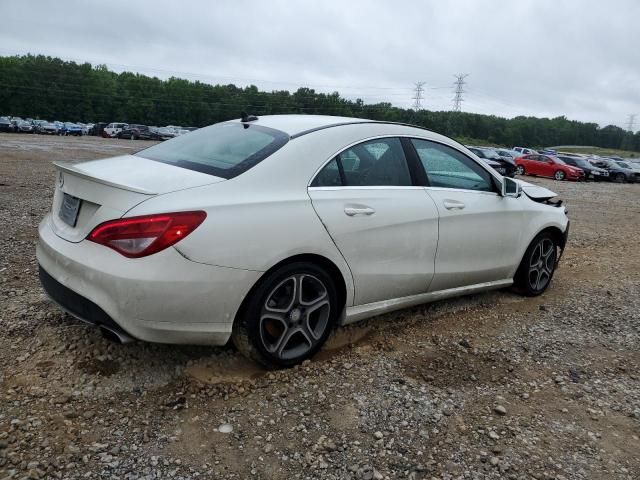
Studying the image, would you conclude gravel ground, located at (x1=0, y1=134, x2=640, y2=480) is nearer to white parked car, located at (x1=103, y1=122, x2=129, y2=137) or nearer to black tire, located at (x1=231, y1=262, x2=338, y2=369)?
black tire, located at (x1=231, y1=262, x2=338, y2=369)

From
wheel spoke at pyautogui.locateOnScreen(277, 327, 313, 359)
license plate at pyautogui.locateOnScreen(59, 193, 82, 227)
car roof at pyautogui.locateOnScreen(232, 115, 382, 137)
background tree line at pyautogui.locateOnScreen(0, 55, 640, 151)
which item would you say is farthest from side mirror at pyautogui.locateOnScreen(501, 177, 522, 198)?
background tree line at pyautogui.locateOnScreen(0, 55, 640, 151)

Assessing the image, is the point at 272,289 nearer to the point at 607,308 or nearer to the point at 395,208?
the point at 395,208

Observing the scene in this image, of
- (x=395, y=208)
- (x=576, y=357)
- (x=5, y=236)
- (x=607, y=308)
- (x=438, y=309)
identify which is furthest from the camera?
(x=5, y=236)

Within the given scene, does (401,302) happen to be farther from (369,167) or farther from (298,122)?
(298,122)

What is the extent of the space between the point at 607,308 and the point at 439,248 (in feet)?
7.05

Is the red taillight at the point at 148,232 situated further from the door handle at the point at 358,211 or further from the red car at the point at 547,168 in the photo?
the red car at the point at 547,168

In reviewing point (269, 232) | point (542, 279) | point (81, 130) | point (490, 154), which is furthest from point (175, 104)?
point (269, 232)

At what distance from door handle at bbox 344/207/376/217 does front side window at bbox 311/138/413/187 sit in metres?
0.18

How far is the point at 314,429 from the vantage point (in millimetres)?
2746

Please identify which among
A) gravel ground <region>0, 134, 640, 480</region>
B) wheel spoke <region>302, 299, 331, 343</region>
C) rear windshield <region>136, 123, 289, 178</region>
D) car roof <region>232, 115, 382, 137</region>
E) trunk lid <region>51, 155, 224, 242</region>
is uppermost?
car roof <region>232, 115, 382, 137</region>

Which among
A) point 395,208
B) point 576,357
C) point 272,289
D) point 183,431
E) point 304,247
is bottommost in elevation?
point 183,431

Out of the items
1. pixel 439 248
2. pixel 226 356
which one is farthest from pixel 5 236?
pixel 439 248

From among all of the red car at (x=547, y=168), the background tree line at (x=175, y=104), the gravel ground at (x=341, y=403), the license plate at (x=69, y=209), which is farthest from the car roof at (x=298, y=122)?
the background tree line at (x=175, y=104)

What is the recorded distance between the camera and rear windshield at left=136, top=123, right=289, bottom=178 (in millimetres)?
3148
